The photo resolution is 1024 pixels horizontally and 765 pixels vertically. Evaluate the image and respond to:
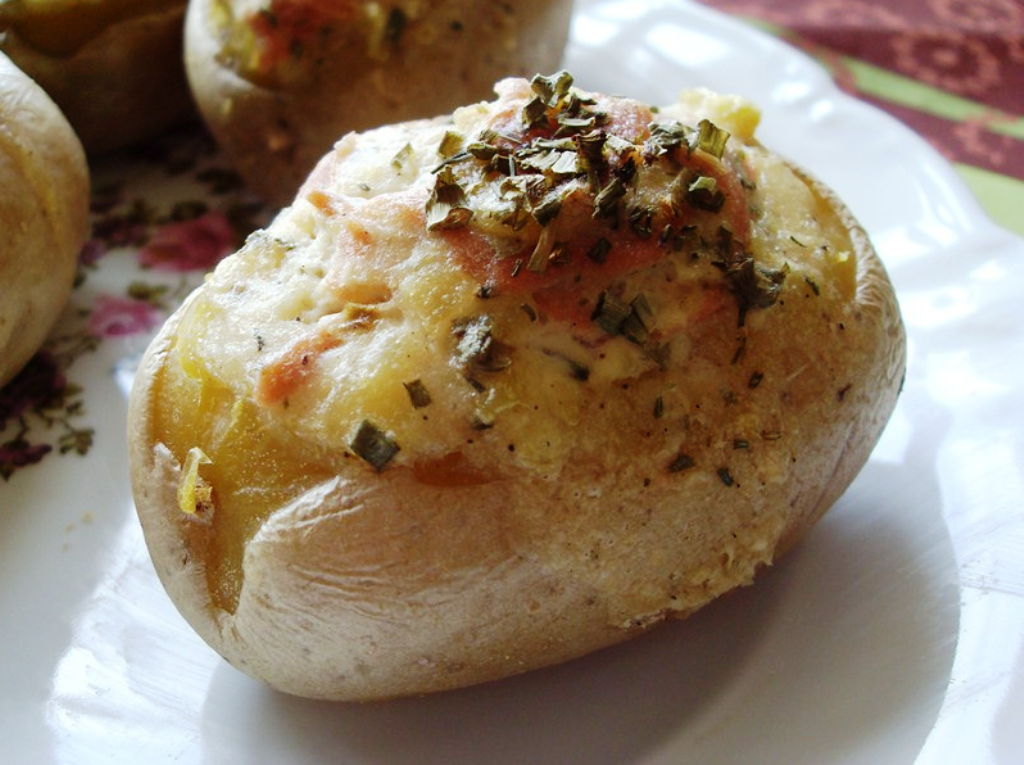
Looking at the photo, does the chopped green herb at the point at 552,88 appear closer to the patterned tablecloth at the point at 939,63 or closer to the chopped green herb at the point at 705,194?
the chopped green herb at the point at 705,194

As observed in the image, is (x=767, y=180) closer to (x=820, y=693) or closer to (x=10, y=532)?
(x=820, y=693)

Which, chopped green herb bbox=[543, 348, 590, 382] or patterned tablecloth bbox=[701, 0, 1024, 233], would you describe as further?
patterned tablecloth bbox=[701, 0, 1024, 233]

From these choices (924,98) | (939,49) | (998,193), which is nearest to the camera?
(998,193)

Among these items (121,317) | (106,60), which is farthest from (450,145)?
(106,60)

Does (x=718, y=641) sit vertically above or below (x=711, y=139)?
below

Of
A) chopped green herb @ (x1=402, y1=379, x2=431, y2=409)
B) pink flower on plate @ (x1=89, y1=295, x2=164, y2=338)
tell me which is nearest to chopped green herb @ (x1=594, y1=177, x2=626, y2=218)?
chopped green herb @ (x1=402, y1=379, x2=431, y2=409)

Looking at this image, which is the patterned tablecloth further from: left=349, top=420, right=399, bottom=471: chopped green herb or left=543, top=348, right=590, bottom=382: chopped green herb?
left=349, top=420, right=399, bottom=471: chopped green herb

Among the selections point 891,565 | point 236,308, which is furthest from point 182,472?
point 891,565

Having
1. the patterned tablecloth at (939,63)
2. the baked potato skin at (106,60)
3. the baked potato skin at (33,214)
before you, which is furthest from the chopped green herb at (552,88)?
A: the patterned tablecloth at (939,63)

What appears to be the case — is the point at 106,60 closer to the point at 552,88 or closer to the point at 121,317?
the point at 121,317
